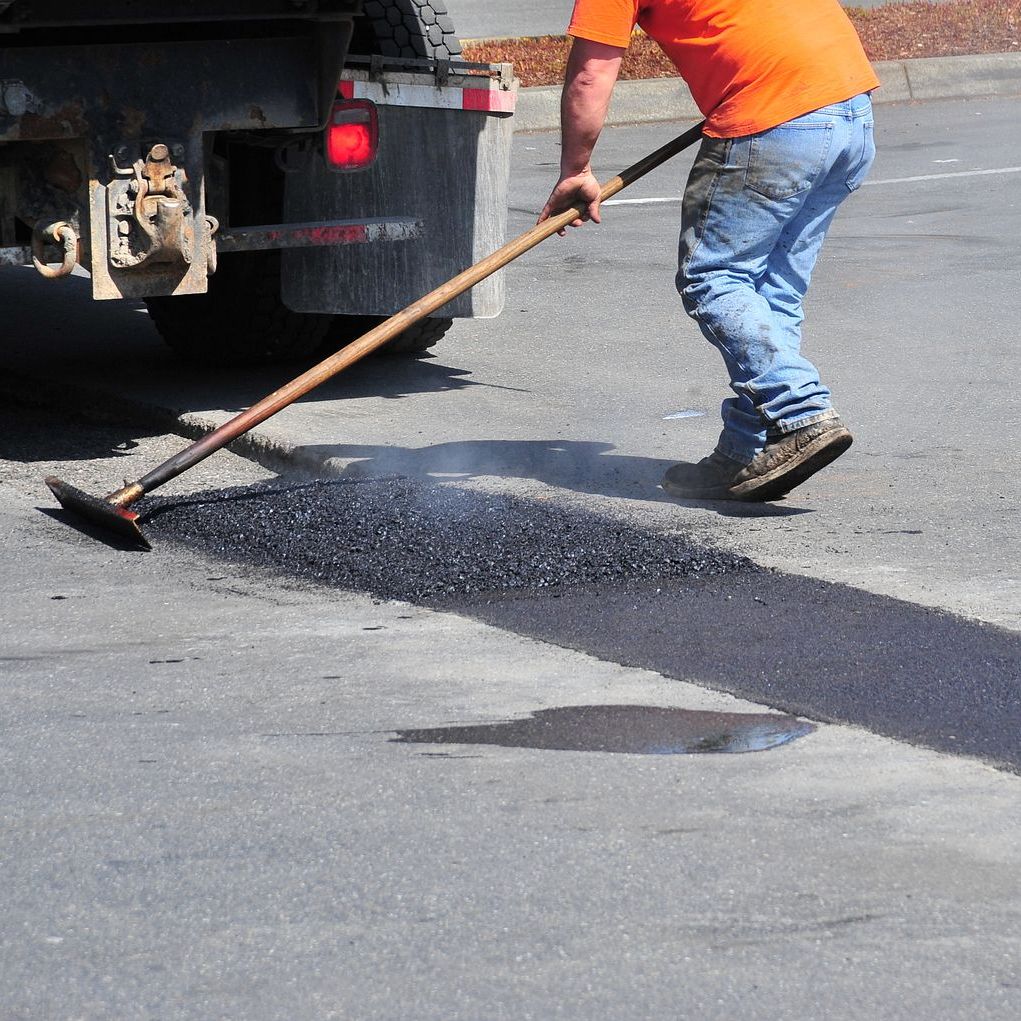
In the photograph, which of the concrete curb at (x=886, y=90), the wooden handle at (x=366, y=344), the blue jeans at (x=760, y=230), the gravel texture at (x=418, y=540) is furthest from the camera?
the concrete curb at (x=886, y=90)

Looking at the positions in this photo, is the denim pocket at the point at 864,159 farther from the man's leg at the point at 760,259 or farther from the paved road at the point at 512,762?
the paved road at the point at 512,762

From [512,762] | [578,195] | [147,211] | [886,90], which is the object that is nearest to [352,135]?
[147,211]

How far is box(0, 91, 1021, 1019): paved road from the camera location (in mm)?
2453

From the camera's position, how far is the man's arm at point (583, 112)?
4.55 m

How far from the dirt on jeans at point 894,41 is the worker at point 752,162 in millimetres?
9847

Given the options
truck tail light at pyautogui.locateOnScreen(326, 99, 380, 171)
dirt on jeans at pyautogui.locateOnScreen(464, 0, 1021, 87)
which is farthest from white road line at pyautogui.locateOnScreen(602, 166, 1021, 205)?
truck tail light at pyautogui.locateOnScreen(326, 99, 380, 171)

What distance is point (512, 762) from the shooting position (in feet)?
10.3

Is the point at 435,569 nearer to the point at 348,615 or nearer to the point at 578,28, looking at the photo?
the point at 348,615

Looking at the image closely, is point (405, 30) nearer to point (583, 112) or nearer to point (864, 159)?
point (583, 112)

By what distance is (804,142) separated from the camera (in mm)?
4633

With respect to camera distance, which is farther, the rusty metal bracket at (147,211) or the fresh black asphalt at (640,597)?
the rusty metal bracket at (147,211)

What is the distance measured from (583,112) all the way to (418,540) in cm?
118

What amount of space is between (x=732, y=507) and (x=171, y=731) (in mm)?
2006

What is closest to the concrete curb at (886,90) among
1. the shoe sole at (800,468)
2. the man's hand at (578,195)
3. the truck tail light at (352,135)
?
the truck tail light at (352,135)
